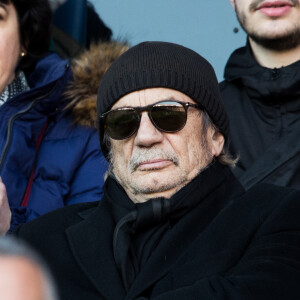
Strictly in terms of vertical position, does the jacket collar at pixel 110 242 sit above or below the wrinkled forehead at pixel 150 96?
below

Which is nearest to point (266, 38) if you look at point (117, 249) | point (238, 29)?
point (238, 29)

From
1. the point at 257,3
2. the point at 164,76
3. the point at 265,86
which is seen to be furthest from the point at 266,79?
the point at 164,76

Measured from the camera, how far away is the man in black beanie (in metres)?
1.44

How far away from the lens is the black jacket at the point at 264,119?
203cm

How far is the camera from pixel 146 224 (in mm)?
1612

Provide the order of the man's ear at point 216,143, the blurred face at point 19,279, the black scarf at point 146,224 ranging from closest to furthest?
the blurred face at point 19,279 < the black scarf at point 146,224 < the man's ear at point 216,143

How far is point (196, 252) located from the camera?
1.50 metres

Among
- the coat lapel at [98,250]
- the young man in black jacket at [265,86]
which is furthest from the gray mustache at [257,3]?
the coat lapel at [98,250]

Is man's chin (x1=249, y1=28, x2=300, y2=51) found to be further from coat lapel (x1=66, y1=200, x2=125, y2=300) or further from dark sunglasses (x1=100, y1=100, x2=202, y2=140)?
coat lapel (x1=66, y1=200, x2=125, y2=300)

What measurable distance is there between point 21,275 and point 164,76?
1.48 metres

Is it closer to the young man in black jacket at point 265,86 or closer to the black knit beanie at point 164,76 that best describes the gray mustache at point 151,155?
the black knit beanie at point 164,76

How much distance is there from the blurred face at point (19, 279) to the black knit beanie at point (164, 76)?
1.46 metres

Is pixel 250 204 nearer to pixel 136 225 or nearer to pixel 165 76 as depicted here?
pixel 136 225

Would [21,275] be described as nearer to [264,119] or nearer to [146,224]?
[146,224]
